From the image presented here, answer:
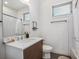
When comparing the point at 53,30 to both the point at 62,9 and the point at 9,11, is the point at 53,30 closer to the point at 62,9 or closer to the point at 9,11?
the point at 62,9

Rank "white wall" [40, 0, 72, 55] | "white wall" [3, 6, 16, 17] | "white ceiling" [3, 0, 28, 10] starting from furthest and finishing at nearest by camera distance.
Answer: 1. "white wall" [40, 0, 72, 55]
2. "white ceiling" [3, 0, 28, 10]
3. "white wall" [3, 6, 16, 17]

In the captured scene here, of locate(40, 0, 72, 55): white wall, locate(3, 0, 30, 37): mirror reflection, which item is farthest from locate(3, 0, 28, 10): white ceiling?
locate(40, 0, 72, 55): white wall

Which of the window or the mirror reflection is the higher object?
the window

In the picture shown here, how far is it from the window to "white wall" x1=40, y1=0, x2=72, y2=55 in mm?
162

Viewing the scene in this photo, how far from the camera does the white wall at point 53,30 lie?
2436 mm

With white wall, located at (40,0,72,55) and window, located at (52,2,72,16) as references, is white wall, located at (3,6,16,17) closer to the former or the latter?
white wall, located at (40,0,72,55)

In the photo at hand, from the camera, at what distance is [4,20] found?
1306 mm

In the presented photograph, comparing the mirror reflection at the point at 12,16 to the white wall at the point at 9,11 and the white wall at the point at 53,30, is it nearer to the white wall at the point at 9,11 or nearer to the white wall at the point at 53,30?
the white wall at the point at 9,11

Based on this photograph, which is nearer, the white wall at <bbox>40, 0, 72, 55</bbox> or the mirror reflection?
the mirror reflection

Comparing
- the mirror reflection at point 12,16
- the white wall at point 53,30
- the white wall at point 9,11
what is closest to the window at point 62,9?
the white wall at point 53,30

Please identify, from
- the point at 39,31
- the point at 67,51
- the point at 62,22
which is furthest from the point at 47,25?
the point at 67,51

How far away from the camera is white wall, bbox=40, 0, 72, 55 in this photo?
7.99 feet

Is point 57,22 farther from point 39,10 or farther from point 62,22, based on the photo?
point 39,10

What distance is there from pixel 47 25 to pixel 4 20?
72.7 inches
